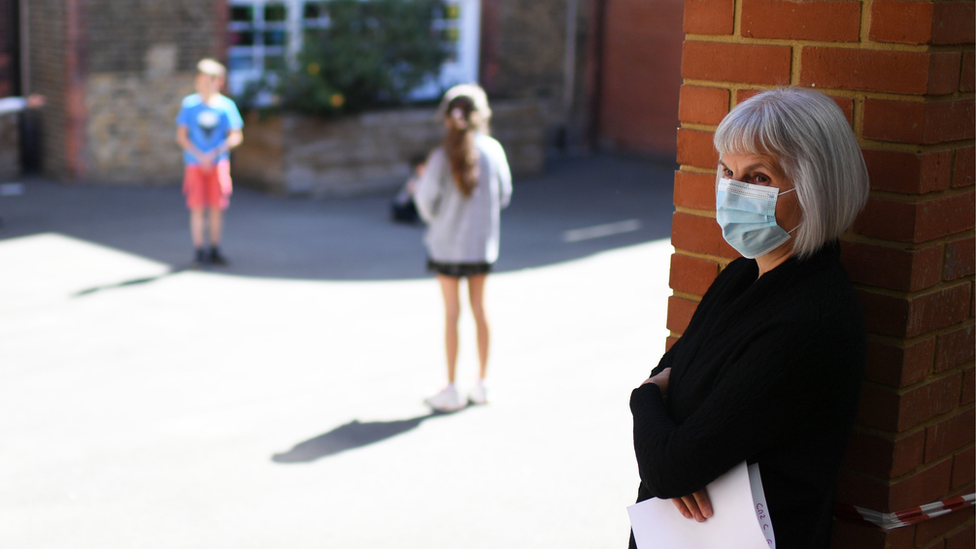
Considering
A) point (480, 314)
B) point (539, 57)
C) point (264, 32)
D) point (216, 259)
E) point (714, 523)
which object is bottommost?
point (216, 259)

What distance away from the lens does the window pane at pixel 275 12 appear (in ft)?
45.4

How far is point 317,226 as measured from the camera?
11.4 metres

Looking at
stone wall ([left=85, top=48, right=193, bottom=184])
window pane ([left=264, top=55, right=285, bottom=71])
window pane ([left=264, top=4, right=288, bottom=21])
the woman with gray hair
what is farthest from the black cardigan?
window pane ([left=264, top=4, right=288, bottom=21])

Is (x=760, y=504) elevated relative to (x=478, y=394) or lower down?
elevated

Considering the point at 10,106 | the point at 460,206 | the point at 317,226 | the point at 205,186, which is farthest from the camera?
the point at 10,106

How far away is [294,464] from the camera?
5.19 m

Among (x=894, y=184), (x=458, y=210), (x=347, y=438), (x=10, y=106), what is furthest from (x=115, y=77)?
(x=894, y=184)

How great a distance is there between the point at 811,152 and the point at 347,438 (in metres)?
4.03

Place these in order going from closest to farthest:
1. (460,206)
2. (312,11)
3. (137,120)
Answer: (460,206) → (137,120) → (312,11)

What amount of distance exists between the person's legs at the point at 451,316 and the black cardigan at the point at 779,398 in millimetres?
4041

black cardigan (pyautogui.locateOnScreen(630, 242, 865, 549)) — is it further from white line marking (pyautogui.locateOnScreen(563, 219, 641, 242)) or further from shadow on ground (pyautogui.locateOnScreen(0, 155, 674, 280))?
white line marking (pyautogui.locateOnScreen(563, 219, 641, 242))

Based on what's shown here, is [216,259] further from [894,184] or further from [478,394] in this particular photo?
[894,184]

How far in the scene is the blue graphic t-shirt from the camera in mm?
9242

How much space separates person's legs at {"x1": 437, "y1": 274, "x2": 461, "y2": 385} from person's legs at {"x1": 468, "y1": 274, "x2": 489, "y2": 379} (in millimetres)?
95
